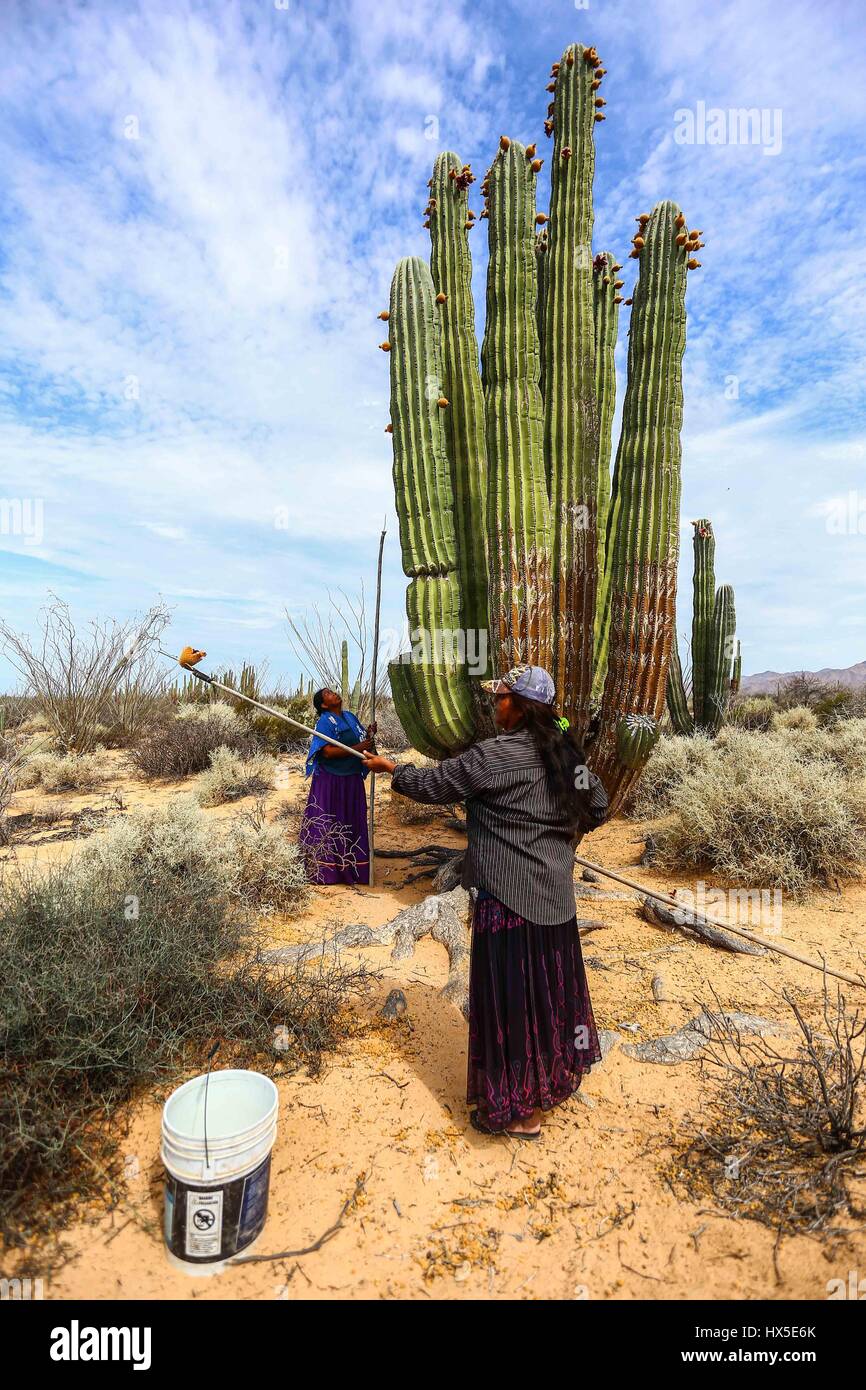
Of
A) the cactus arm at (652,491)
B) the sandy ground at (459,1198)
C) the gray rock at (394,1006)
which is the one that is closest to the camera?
the sandy ground at (459,1198)

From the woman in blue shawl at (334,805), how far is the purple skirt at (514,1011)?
10.4 ft

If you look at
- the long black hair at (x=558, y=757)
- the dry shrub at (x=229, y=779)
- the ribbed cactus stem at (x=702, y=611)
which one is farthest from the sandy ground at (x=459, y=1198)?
the ribbed cactus stem at (x=702, y=611)

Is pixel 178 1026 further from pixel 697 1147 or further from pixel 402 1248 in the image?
Answer: pixel 697 1147

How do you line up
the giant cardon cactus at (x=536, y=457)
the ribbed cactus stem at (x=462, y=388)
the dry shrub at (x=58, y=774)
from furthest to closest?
the dry shrub at (x=58, y=774)
the ribbed cactus stem at (x=462, y=388)
the giant cardon cactus at (x=536, y=457)

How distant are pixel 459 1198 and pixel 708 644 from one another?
9.36m

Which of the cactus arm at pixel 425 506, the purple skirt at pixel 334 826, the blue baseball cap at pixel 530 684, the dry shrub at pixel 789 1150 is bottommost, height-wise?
the dry shrub at pixel 789 1150

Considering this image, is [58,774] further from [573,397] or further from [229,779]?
[573,397]

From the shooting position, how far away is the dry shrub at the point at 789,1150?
221 centimetres

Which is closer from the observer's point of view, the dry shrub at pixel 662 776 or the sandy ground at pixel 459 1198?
the sandy ground at pixel 459 1198

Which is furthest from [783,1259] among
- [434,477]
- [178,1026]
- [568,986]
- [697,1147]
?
[434,477]

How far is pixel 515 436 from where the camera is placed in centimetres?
486

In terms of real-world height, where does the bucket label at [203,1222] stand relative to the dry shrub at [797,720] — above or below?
below

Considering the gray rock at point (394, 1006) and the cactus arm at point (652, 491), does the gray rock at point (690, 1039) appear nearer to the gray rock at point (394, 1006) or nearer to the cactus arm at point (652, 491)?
the gray rock at point (394, 1006)

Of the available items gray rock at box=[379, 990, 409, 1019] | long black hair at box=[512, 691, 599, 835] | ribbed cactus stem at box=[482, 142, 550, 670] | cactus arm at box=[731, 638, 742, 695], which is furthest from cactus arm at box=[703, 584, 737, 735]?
long black hair at box=[512, 691, 599, 835]
